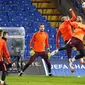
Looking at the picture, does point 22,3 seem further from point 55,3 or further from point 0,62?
point 0,62

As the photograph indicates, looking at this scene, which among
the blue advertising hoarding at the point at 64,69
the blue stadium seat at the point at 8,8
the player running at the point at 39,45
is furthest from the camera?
the blue stadium seat at the point at 8,8

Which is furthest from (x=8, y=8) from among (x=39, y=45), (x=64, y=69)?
(x=39, y=45)

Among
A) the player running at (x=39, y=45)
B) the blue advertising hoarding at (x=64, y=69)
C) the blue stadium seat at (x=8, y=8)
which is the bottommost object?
the blue advertising hoarding at (x=64, y=69)

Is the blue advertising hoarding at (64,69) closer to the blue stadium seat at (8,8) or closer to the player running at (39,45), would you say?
the player running at (39,45)

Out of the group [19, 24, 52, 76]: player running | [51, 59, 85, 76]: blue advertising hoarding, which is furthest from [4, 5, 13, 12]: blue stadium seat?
[19, 24, 52, 76]: player running

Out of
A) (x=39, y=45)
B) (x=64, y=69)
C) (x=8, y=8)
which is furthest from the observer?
(x=8, y=8)

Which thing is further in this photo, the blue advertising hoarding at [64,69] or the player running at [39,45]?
the blue advertising hoarding at [64,69]

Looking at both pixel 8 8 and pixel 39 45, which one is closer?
pixel 39 45

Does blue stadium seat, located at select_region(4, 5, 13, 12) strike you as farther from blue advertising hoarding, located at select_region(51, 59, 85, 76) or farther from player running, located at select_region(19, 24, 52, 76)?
player running, located at select_region(19, 24, 52, 76)

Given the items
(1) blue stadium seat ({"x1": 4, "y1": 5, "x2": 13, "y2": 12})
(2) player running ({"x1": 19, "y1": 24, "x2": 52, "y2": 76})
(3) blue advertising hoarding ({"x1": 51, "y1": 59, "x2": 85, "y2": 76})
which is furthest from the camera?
(1) blue stadium seat ({"x1": 4, "y1": 5, "x2": 13, "y2": 12})

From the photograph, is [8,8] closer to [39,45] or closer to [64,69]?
[64,69]

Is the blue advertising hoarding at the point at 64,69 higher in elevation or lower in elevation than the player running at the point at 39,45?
lower

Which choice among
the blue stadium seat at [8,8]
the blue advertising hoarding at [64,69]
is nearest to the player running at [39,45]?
the blue advertising hoarding at [64,69]

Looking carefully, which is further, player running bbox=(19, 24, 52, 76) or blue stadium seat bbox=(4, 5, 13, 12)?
blue stadium seat bbox=(4, 5, 13, 12)
